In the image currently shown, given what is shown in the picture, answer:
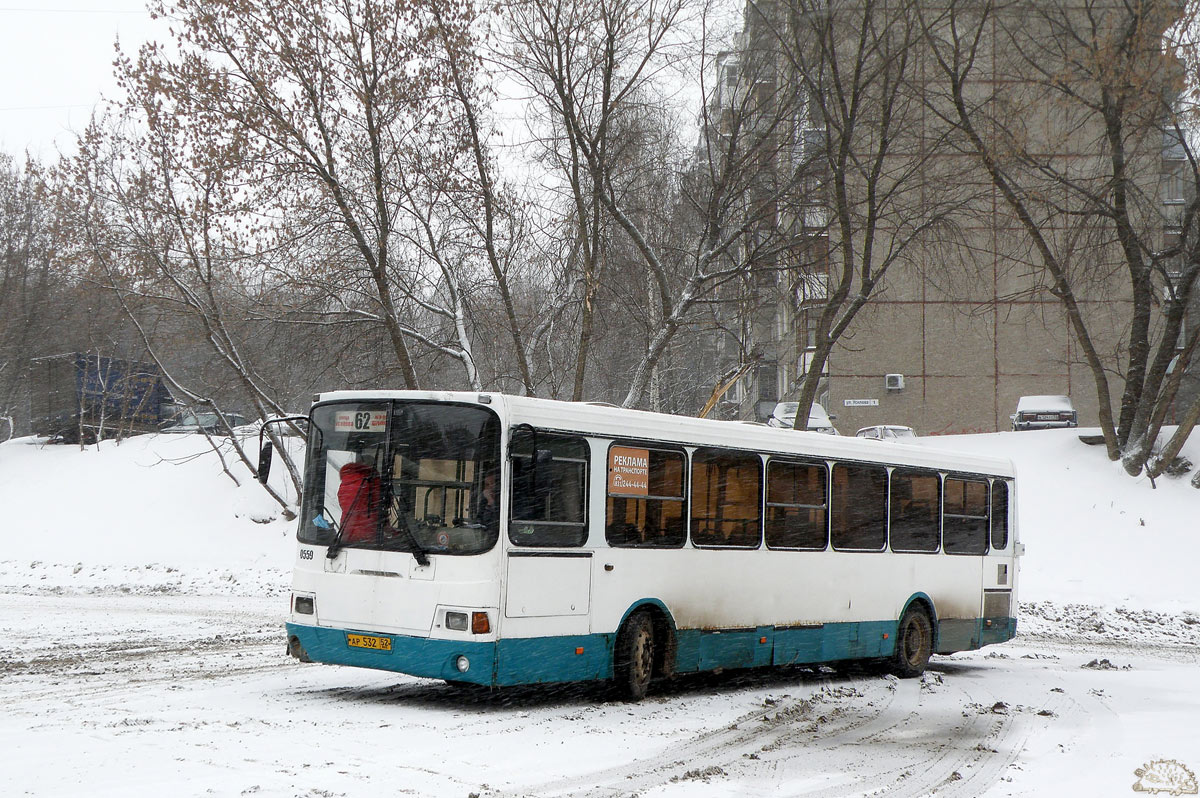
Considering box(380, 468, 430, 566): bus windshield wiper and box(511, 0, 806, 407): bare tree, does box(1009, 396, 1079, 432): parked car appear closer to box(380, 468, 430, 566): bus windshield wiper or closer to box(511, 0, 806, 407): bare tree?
box(511, 0, 806, 407): bare tree

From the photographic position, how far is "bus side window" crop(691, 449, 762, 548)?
12.5 m

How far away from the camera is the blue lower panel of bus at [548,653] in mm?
10211

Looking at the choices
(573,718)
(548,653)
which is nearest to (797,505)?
(548,653)

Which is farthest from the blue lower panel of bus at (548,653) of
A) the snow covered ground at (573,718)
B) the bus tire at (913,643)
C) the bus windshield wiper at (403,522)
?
the bus tire at (913,643)

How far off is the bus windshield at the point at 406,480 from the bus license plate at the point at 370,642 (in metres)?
0.75

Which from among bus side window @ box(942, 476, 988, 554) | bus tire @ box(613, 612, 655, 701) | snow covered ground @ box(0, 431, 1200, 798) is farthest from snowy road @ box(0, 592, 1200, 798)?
bus side window @ box(942, 476, 988, 554)

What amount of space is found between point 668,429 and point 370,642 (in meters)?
3.50

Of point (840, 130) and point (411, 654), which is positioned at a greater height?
point (840, 130)

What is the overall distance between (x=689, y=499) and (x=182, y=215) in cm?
1889

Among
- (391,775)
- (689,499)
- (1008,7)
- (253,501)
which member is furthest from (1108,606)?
(253,501)

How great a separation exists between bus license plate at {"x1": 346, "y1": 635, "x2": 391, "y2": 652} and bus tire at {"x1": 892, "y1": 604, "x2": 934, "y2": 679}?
7427mm

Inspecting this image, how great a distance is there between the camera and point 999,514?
1755 cm

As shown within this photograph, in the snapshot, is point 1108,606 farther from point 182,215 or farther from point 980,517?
point 182,215

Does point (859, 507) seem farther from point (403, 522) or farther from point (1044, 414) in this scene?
point (1044, 414)
